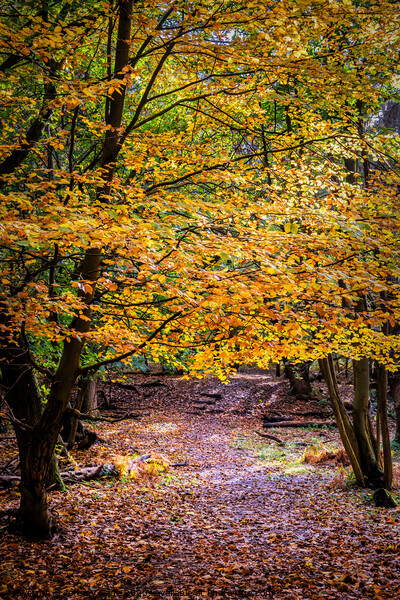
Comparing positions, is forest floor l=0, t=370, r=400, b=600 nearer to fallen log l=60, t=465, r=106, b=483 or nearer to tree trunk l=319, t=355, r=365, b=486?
fallen log l=60, t=465, r=106, b=483

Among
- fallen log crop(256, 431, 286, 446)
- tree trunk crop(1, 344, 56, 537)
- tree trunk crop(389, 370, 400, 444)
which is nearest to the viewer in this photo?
tree trunk crop(1, 344, 56, 537)

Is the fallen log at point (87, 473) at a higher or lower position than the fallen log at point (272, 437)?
higher

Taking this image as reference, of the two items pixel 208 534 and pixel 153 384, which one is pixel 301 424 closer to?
pixel 153 384

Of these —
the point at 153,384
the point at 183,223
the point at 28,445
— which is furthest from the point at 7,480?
the point at 153,384

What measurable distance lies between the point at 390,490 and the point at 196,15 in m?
9.43

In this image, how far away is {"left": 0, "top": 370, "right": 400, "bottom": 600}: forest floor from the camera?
4.52 metres

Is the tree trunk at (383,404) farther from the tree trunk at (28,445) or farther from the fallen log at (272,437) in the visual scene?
the fallen log at (272,437)

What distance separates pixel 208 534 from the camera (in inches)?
252

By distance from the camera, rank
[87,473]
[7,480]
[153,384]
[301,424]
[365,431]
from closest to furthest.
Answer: [7,480] → [87,473] → [365,431] → [301,424] → [153,384]

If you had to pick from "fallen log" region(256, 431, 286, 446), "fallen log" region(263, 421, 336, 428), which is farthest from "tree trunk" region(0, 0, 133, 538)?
"fallen log" region(263, 421, 336, 428)

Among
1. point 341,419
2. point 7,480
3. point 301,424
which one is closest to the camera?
point 7,480

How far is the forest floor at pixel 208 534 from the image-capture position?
14.8 ft

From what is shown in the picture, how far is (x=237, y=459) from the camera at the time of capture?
12.3m

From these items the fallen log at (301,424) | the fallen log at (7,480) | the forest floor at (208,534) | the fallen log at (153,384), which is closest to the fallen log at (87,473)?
the forest floor at (208,534)
